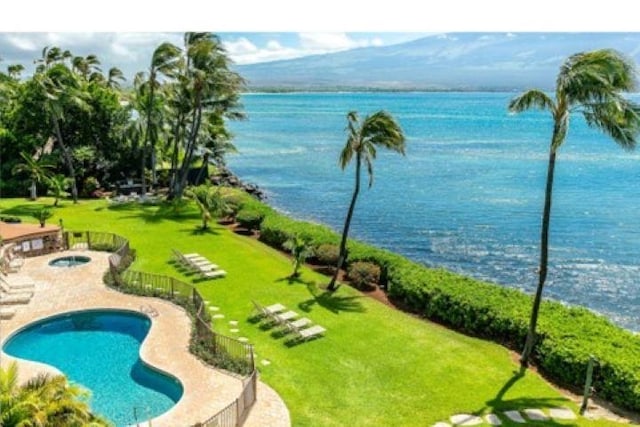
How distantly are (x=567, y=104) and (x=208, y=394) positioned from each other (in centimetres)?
1069

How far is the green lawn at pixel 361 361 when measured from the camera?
12742mm

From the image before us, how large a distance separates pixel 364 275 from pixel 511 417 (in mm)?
9456

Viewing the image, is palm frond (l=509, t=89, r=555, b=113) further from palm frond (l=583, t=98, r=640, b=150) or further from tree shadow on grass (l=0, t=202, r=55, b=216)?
tree shadow on grass (l=0, t=202, r=55, b=216)

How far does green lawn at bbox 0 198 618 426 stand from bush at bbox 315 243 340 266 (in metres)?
0.99

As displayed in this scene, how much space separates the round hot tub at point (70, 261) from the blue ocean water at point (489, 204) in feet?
51.1

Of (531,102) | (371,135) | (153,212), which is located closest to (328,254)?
(371,135)

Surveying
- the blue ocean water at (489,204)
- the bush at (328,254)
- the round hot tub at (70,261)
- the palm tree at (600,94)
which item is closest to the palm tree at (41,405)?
the palm tree at (600,94)

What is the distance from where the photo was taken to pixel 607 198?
4475cm

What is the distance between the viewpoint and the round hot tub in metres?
22.7

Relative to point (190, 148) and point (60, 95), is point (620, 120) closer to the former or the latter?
point (190, 148)

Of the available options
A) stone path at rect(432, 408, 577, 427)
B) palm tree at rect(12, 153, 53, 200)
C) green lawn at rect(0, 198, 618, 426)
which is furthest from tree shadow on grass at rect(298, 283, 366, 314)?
palm tree at rect(12, 153, 53, 200)

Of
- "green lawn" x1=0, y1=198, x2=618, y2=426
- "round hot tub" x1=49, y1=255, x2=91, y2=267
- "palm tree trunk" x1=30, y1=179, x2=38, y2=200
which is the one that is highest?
"palm tree trunk" x1=30, y1=179, x2=38, y2=200

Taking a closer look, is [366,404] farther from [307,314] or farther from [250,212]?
[250,212]

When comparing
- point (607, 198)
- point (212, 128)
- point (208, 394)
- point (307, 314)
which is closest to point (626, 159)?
point (607, 198)
